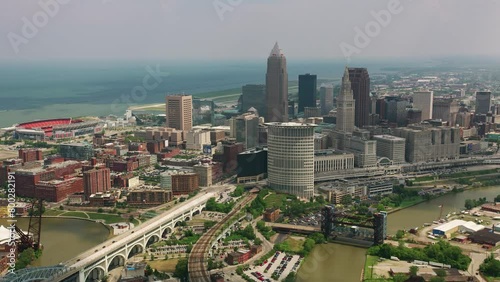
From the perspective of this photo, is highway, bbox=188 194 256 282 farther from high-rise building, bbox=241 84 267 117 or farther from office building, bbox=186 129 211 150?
high-rise building, bbox=241 84 267 117

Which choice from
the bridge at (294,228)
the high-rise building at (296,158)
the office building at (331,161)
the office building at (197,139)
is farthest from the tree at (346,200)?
the office building at (197,139)

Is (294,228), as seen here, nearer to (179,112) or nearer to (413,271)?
(413,271)

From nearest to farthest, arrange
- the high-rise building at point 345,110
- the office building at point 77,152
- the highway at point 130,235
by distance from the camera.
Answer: the highway at point 130,235, the office building at point 77,152, the high-rise building at point 345,110

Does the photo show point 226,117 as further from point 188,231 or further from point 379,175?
point 188,231

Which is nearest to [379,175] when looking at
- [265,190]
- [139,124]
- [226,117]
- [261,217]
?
[265,190]

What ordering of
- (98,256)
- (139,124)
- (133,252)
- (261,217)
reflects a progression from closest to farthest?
(98,256) < (133,252) < (261,217) < (139,124)

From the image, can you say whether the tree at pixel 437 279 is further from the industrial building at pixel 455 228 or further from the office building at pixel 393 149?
the office building at pixel 393 149
